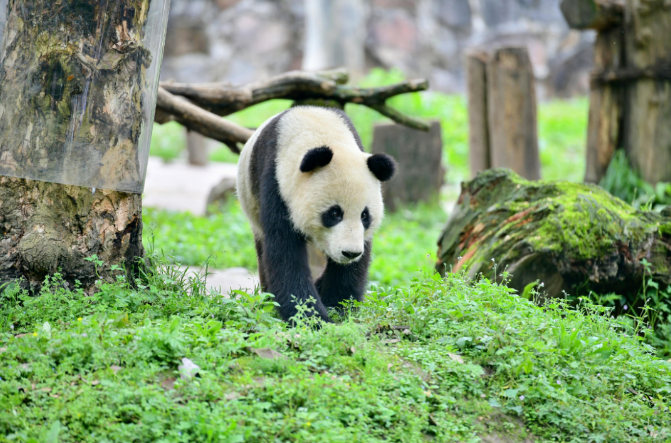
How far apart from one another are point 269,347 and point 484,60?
20.2 ft

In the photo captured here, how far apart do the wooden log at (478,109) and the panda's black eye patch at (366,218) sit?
14.4 ft

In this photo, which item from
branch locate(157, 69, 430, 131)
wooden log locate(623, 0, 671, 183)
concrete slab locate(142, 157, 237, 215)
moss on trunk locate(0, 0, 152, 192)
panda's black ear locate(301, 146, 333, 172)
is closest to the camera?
moss on trunk locate(0, 0, 152, 192)

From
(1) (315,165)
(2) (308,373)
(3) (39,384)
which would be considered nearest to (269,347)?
(2) (308,373)

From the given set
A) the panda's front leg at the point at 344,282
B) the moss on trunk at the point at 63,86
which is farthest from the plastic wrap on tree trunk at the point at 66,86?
the panda's front leg at the point at 344,282

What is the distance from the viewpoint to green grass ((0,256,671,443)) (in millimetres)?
2449

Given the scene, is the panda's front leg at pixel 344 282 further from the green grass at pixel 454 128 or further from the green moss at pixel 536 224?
the green grass at pixel 454 128

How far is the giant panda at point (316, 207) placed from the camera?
384 cm

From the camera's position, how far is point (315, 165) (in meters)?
3.86

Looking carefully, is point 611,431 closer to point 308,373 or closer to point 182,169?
point 308,373

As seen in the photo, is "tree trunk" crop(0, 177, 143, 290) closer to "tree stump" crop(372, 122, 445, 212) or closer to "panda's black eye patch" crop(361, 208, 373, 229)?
"panda's black eye patch" crop(361, 208, 373, 229)

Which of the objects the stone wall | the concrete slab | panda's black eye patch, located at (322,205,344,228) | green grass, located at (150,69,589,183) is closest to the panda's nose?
panda's black eye patch, located at (322,205,344,228)

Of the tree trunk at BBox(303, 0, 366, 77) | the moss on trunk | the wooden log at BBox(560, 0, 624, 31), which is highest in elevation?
the tree trunk at BBox(303, 0, 366, 77)

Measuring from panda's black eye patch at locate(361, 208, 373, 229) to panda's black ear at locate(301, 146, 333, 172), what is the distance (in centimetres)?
43

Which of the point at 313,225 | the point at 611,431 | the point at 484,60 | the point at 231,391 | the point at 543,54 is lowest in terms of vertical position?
the point at 611,431
